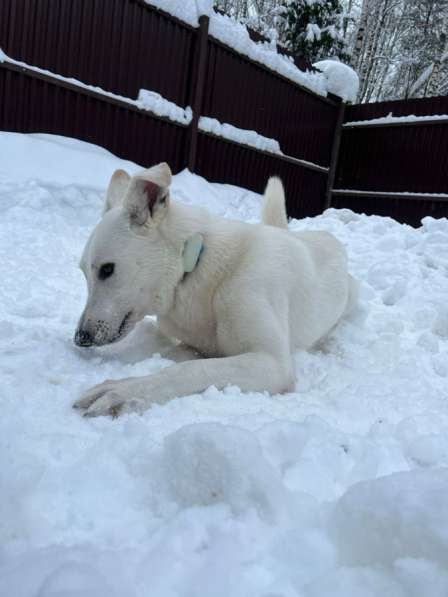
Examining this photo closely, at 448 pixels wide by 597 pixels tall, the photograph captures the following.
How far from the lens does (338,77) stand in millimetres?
9805

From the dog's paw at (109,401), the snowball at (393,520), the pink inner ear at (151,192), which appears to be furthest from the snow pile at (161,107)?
the snowball at (393,520)

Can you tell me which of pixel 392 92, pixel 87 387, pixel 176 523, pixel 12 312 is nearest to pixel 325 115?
pixel 12 312

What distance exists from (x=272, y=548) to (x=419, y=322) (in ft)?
8.80

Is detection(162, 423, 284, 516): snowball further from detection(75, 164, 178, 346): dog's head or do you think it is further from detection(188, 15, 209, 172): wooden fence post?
detection(188, 15, 209, 172): wooden fence post

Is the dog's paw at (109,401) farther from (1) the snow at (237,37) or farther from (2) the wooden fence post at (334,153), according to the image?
(2) the wooden fence post at (334,153)

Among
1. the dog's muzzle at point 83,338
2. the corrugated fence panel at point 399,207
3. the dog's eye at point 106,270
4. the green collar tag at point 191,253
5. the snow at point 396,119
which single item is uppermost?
the snow at point 396,119

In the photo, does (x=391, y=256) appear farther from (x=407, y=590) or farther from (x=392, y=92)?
(x=392, y=92)

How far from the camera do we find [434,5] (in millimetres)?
16875

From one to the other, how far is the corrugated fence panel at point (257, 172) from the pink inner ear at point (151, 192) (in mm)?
5757

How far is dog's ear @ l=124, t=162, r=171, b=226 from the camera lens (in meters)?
2.18

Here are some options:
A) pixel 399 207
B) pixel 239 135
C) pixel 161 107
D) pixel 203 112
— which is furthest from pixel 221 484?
pixel 399 207

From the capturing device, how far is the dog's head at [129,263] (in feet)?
7.04

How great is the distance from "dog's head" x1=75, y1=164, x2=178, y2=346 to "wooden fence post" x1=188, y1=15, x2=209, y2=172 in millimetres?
5502

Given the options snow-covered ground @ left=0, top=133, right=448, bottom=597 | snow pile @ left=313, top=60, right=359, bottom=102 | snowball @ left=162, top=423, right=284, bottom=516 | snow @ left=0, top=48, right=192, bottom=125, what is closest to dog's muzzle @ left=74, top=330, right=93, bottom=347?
snow-covered ground @ left=0, top=133, right=448, bottom=597
